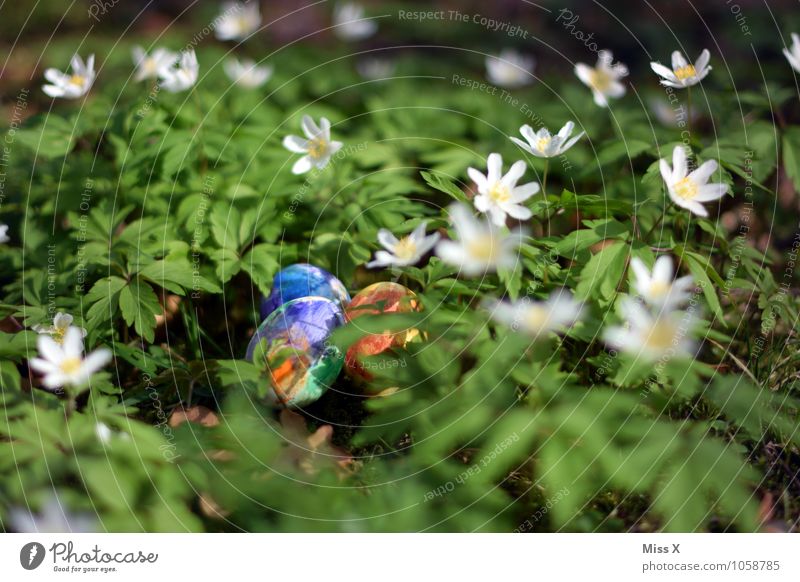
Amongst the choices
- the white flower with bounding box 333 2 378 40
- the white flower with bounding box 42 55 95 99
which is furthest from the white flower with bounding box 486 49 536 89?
the white flower with bounding box 42 55 95 99

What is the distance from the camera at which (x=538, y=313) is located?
1479 millimetres

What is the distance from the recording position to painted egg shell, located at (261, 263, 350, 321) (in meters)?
1.65

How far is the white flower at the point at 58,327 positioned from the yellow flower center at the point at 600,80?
52.9 inches

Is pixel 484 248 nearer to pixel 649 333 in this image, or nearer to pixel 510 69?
pixel 649 333

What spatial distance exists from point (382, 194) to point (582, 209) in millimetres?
455

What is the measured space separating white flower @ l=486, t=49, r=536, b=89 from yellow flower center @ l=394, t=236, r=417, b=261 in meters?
0.80

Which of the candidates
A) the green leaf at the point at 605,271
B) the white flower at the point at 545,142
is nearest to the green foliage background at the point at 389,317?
the green leaf at the point at 605,271

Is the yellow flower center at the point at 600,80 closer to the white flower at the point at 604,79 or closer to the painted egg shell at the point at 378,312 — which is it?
the white flower at the point at 604,79

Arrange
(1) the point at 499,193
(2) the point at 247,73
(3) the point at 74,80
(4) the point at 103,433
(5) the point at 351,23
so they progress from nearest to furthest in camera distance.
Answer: (4) the point at 103,433 < (1) the point at 499,193 < (3) the point at 74,80 < (2) the point at 247,73 < (5) the point at 351,23

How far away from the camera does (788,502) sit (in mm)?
1487

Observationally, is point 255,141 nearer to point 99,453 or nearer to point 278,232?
point 278,232

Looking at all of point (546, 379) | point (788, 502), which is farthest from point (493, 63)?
point (788, 502)

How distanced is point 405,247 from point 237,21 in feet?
3.25

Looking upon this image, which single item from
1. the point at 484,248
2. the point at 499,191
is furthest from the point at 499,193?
the point at 484,248
